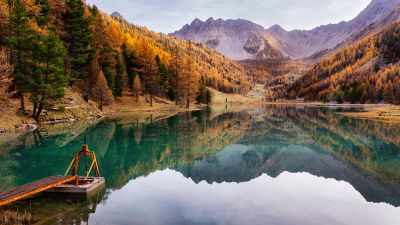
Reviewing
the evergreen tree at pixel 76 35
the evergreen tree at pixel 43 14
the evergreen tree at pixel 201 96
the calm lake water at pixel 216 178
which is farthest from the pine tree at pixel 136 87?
the calm lake water at pixel 216 178

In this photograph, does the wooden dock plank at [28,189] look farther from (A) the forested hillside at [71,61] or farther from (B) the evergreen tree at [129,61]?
(B) the evergreen tree at [129,61]

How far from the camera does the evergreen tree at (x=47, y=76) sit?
51250 millimetres

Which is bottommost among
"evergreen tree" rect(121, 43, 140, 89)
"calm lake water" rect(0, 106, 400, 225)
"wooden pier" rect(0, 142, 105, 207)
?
"calm lake water" rect(0, 106, 400, 225)

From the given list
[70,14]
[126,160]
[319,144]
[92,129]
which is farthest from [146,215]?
[70,14]

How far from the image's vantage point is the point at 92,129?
167 ft

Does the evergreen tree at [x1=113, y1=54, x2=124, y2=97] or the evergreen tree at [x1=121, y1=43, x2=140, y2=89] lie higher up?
the evergreen tree at [x1=121, y1=43, x2=140, y2=89]

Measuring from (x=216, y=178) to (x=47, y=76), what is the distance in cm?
3957

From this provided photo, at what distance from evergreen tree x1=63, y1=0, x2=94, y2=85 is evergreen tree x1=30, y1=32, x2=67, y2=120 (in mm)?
19485

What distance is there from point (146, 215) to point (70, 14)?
7061 centimetres

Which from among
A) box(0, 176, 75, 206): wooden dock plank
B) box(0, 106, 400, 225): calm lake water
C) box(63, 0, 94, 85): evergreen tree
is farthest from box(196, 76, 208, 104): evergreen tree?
box(0, 176, 75, 206): wooden dock plank

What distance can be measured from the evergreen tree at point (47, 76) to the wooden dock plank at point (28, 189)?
37.4 m

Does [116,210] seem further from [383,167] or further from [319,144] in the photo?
[319,144]

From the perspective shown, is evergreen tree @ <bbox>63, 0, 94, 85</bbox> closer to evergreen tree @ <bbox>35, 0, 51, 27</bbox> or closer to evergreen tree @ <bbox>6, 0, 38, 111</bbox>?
evergreen tree @ <bbox>35, 0, 51, 27</bbox>

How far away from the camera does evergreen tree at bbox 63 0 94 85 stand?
74562 millimetres
